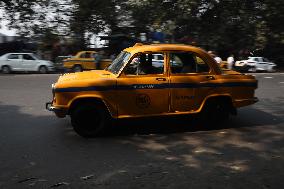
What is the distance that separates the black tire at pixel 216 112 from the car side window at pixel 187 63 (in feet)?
2.41

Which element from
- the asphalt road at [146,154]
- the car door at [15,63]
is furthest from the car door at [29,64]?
the asphalt road at [146,154]

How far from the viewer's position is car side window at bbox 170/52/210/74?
26.1ft

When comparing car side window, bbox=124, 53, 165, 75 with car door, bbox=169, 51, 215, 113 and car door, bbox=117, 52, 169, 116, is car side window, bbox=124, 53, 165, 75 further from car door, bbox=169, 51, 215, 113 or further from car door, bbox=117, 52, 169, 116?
car door, bbox=169, 51, 215, 113

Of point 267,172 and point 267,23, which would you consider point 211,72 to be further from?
point 267,23

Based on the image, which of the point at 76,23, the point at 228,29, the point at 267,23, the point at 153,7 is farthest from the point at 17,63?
the point at 267,23

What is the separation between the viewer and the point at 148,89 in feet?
25.2

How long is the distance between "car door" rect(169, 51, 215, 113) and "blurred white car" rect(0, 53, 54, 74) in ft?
58.8

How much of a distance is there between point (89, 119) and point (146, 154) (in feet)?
5.61

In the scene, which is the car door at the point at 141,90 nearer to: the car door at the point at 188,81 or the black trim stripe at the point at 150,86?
the black trim stripe at the point at 150,86

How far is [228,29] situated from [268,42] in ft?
10.9

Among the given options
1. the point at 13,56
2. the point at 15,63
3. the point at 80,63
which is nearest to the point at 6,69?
the point at 15,63

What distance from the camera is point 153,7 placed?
1305 inches

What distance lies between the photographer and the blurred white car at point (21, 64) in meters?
24.2

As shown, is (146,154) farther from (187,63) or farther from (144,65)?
(187,63)
